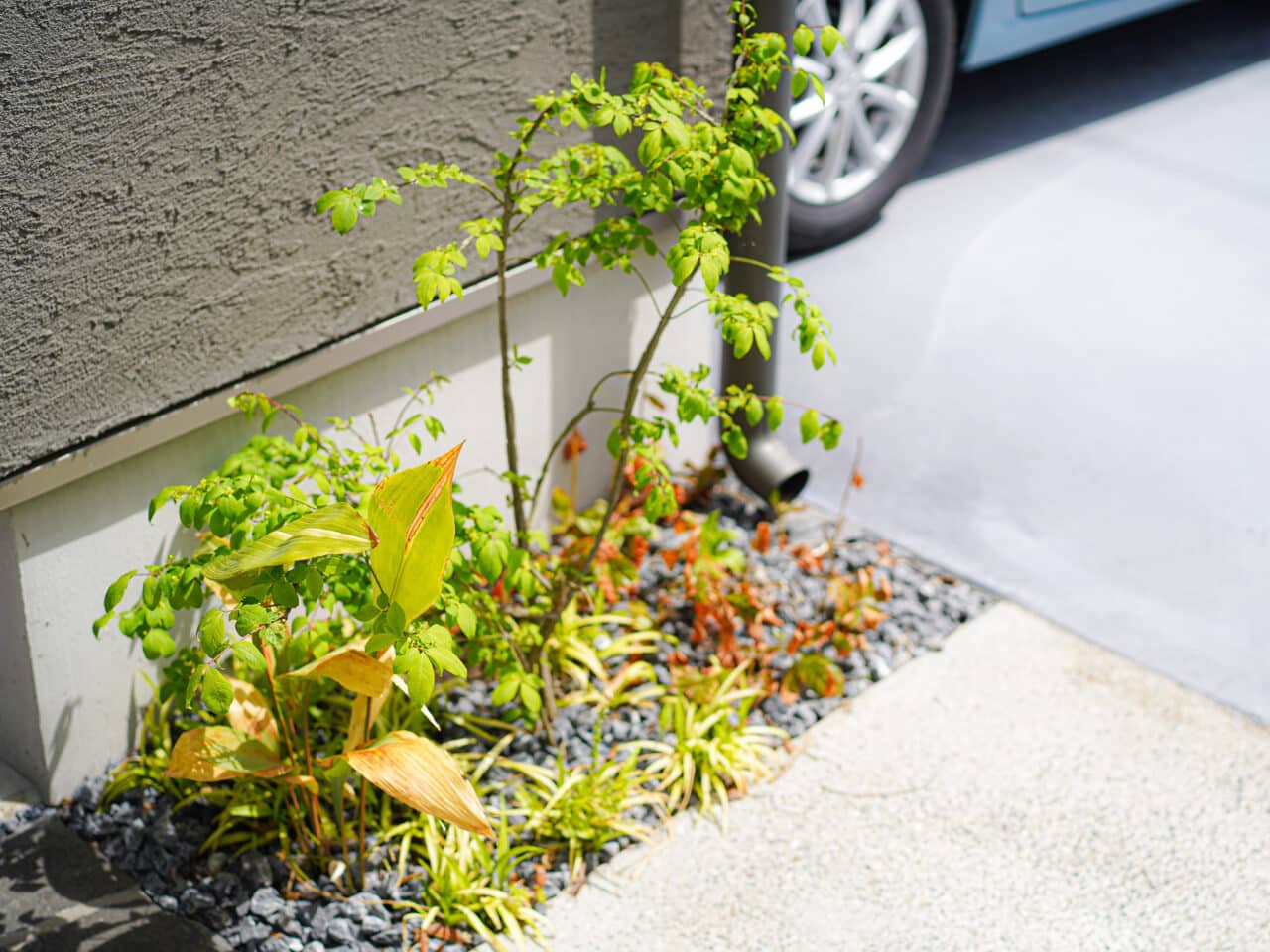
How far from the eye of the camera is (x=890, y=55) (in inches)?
184

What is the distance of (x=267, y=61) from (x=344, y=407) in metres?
0.77

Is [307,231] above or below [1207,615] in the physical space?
above

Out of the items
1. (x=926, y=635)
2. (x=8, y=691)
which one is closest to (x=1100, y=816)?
(x=926, y=635)

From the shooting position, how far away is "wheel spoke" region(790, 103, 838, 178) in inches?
179

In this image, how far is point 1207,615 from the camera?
3477 millimetres

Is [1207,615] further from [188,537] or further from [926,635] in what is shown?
[188,537]

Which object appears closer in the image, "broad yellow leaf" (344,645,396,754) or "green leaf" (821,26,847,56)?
"green leaf" (821,26,847,56)

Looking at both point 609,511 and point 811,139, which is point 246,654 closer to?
point 609,511

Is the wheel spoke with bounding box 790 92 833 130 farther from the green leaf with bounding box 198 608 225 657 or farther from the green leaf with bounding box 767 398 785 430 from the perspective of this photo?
the green leaf with bounding box 198 608 225 657

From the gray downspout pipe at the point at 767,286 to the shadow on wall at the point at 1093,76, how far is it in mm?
2115

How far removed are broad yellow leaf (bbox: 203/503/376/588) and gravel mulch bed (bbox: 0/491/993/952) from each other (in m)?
0.79

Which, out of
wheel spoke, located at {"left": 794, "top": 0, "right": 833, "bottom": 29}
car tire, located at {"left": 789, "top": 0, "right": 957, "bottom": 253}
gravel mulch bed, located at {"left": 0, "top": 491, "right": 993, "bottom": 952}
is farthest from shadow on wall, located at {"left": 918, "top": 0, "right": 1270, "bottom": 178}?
gravel mulch bed, located at {"left": 0, "top": 491, "right": 993, "bottom": 952}

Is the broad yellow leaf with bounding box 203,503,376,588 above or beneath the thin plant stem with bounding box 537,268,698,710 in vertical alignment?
above

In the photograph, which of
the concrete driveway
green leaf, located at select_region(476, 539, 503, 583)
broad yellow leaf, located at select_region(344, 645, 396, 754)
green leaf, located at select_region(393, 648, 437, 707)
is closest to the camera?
green leaf, located at select_region(393, 648, 437, 707)
